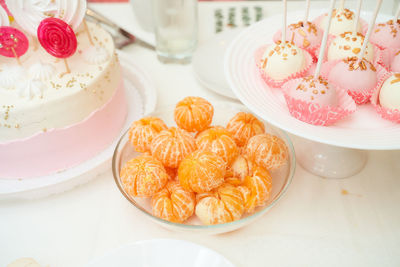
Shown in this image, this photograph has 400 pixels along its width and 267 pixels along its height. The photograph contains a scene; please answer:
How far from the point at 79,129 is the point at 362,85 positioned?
0.69 metres

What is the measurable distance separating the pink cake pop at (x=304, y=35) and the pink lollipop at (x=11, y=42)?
2.19 feet

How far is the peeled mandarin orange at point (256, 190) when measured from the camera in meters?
0.78

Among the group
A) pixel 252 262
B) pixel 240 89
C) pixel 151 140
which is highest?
pixel 240 89

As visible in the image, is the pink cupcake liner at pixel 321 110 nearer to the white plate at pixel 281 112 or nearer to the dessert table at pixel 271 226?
the white plate at pixel 281 112

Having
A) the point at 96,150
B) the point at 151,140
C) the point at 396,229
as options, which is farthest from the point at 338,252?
the point at 96,150

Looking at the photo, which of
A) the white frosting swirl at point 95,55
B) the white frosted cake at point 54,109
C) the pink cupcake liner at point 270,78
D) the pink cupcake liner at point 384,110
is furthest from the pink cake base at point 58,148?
the pink cupcake liner at point 384,110

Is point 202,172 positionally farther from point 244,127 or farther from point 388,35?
point 388,35

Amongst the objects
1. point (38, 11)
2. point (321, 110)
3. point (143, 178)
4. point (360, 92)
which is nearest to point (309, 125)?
point (321, 110)

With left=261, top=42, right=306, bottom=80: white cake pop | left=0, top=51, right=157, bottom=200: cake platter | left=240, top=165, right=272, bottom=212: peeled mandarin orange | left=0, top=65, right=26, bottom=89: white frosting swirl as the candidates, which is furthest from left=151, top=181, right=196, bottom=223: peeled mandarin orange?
left=0, top=65, right=26, bottom=89: white frosting swirl

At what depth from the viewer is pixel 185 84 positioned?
1.29 meters

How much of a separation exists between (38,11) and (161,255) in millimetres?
679

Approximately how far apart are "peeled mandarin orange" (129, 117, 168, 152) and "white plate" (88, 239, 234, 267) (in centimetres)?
24

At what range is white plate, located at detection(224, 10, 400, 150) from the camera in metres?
0.67

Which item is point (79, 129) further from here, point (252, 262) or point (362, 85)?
point (362, 85)
